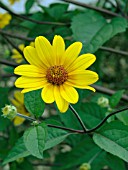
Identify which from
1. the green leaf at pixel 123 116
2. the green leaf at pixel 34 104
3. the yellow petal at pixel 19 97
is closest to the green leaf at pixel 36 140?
the green leaf at pixel 34 104

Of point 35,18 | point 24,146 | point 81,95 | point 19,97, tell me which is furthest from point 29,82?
point 35,18

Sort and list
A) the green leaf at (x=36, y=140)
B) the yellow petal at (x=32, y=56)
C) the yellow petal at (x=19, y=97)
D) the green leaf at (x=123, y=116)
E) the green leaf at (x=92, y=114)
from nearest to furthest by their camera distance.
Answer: the green leaf at (x=36, y=140)
the yellow petal at (x=32, y=56)
the green leaf at (x=123, y=116)
the green leaf at (x=92, y=114)
the yellow petal at (x=19, y=97)

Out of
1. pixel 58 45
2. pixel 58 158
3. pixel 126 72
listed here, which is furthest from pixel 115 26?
pixel 126 72

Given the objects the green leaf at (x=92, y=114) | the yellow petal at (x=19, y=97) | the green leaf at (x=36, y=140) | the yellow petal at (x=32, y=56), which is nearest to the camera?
the green leaf at (x=36, y=140)

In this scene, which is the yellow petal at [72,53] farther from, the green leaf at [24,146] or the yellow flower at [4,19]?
the yellow flower at [4,19]

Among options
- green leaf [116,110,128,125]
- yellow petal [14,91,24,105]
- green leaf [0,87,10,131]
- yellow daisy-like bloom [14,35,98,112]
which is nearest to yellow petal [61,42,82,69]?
yellow daisy-like bloom [14,35,98,112]

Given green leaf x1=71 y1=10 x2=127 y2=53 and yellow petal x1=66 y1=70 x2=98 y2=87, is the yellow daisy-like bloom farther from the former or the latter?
green leaf x1=71 y1=10 x2=127 y2=53

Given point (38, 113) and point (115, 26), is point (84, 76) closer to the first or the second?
point (38, 113)
